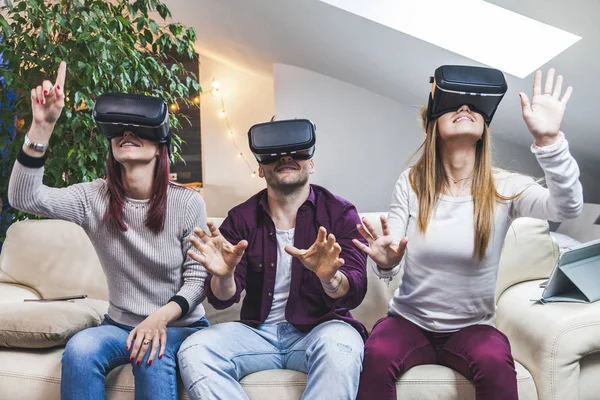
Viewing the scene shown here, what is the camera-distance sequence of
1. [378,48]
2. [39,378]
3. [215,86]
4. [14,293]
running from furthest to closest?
[215,86]
[378,48]
[14,293]
[39,378]

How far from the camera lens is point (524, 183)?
63.2 inches

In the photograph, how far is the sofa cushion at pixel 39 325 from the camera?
5.35 ft

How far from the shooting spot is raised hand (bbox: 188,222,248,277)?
1443mm

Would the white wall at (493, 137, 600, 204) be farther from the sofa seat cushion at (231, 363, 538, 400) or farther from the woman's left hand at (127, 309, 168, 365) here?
the woman's left hand at (127, 309, 168, 365)

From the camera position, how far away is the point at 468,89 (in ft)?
5.11

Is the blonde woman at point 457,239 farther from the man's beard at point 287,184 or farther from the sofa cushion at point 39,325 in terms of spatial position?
the sofa cushion at point 39,325

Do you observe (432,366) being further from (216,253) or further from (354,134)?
(354,134)

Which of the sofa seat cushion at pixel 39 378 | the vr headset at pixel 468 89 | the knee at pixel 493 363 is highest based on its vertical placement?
the vr headset at pixel 468 89

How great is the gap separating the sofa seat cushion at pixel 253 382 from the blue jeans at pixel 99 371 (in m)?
0.07

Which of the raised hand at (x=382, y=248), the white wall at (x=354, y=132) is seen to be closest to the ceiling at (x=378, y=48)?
the white wall at (x=354, y=132)

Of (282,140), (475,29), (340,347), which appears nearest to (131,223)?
(282,140)

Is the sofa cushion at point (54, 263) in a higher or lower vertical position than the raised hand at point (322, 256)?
lower

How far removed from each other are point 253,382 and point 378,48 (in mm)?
2634

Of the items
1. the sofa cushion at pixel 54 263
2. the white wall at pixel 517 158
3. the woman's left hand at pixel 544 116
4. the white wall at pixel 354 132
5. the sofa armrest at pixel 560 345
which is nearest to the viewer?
the woman's left hand at pixel 544 116
